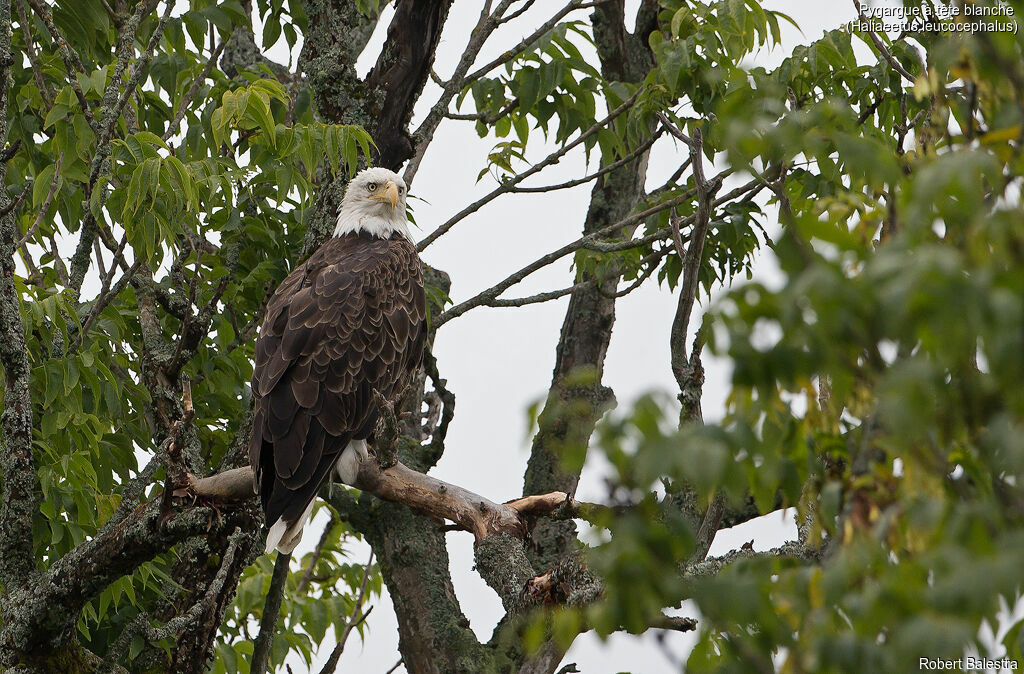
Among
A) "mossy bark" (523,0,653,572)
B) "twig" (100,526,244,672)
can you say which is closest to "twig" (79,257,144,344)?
"twig" (100,526,244,672)

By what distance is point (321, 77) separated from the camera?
17.0 ft

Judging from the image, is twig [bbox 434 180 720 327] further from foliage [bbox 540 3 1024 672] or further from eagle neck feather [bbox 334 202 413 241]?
foliage [bbox 540 3 1024 672]

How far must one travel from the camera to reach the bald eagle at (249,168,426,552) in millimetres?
4477

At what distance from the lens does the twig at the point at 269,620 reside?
4.74 metres

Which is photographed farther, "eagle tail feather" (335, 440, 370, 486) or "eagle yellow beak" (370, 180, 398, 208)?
"eagle yellow beak" (370, 180, 398, 208)

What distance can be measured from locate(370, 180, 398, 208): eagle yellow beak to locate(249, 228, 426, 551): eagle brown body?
27cm

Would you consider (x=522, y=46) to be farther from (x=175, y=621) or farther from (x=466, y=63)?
(x=175, y=621)

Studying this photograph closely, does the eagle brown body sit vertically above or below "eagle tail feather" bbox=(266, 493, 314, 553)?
above

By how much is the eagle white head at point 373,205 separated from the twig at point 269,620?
70.1 inches

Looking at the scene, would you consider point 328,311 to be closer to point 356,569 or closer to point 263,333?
point 263,333

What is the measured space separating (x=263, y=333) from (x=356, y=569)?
1913 mm

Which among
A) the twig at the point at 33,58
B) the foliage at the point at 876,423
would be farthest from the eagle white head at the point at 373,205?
the foliage at the point at 876,423

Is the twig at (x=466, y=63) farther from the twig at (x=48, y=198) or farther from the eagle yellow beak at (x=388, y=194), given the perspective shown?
the twig at (x=48, y=198)

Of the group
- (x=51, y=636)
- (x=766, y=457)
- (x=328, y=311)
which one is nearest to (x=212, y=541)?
(x=51, y=636)
